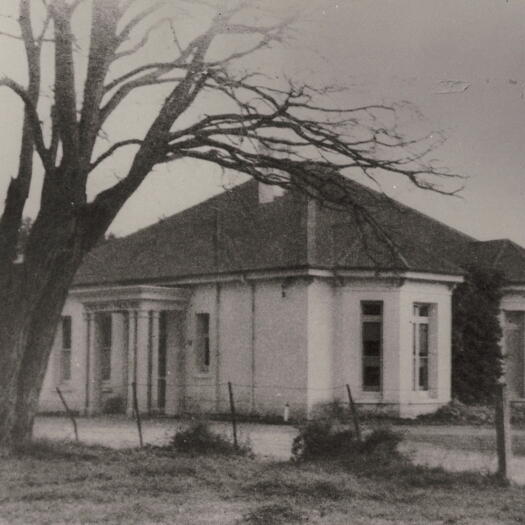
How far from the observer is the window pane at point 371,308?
2141 cm

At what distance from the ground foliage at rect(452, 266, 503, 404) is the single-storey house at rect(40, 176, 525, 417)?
24.8 inches

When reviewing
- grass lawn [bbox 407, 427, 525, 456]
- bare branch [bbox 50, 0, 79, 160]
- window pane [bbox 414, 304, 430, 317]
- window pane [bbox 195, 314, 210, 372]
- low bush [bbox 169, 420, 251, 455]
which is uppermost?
bare branch [bbox 50, 0, 79, 160]

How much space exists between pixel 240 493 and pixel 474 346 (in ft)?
47.3

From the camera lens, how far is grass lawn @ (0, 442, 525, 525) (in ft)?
27.5

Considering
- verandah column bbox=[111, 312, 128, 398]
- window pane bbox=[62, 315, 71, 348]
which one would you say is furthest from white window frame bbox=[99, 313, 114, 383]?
window pane bbox=[62, 315, 71, 348]

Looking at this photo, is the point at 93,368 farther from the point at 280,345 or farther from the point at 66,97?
the point at 66,97

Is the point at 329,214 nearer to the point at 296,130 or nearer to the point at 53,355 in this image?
the point at 53,355

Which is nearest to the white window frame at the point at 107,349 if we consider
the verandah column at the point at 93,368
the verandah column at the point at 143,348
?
the verandah column at the point at 93,368

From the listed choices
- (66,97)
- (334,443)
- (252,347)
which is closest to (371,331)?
(252,347)

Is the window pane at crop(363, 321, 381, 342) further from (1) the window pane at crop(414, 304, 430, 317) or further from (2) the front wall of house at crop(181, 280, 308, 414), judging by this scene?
(2) the front wall of house at crop(181, 280, 308, 414)

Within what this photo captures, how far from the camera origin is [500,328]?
23.2 metres

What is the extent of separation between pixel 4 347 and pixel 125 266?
14057 millimetres

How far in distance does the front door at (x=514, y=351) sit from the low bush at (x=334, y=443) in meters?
12.5

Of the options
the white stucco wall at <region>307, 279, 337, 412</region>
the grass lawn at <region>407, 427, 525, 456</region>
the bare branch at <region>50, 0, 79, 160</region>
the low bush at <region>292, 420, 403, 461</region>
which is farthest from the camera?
the white stucco wall at <region>307, 279, 337, 412</region>
